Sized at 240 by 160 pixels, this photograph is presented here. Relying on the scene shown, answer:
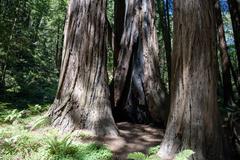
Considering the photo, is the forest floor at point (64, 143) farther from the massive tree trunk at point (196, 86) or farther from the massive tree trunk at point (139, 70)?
the massive tree trunk at point (139, 70)

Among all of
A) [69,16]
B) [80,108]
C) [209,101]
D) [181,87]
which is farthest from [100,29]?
[209,101]

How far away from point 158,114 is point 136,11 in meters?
2.52

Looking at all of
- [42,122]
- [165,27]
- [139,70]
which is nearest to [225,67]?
[165,27]

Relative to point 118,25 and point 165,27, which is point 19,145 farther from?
point 165,27

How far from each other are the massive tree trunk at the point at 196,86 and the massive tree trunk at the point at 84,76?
150 cm

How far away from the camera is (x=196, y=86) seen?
15.1 feet

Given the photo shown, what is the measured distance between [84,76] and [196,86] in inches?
84.0

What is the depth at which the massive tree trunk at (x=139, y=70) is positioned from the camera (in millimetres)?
6656

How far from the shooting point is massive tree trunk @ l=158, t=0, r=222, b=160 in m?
4.58

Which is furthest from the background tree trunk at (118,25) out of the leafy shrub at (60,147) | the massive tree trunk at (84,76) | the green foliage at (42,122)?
the leafy shrub at (60,147)

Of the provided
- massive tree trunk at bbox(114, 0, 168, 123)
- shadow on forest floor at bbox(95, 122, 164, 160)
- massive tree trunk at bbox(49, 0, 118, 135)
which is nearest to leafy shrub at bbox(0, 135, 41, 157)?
massive tree trunk at bbox(49, 0, 118, 135)

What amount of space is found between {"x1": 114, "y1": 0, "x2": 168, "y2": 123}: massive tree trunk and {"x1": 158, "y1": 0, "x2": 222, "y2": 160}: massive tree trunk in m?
1.86

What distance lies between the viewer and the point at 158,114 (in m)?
6.52

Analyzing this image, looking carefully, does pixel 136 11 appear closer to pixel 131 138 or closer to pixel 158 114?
pixel 158 114
